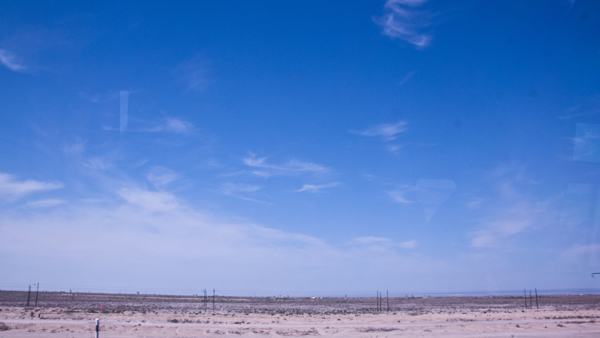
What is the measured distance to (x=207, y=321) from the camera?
121 ft

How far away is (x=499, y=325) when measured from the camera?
3434cm

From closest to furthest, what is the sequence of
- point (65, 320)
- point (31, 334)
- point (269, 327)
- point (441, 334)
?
point (31, 334)
point (441, 334)
point (269, 327)
point (65, 320)

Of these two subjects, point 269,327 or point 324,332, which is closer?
point 324,332

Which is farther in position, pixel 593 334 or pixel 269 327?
pixel 269 327

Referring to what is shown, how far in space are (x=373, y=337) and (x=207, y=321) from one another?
16.9 metres

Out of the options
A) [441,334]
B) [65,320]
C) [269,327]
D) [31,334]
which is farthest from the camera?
[65,320]

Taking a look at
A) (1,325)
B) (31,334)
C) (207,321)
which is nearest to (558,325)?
(207,321)

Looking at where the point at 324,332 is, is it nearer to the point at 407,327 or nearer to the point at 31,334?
the point at 407,327

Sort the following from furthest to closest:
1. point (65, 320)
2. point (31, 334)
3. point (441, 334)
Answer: point (65, 320)
point (441, 334)
point (31, 334)

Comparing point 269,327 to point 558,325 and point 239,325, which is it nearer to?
point 239,325

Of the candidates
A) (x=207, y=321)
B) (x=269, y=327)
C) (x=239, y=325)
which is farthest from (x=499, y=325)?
(x=207, y=321)

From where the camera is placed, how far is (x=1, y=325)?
1221 inches

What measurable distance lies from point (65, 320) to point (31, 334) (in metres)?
8.44

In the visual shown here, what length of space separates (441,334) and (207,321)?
21074 mm
